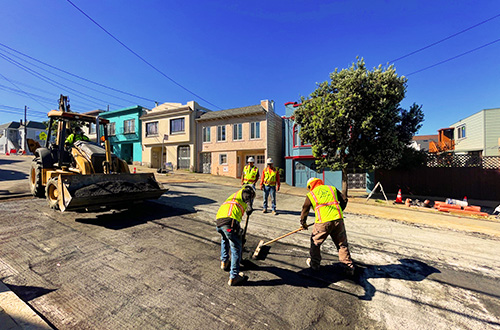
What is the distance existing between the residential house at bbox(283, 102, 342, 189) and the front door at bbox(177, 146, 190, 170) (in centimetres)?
1078

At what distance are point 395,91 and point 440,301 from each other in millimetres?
9493

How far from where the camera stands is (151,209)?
655cm

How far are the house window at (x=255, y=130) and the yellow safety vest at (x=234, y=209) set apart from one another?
603 inches

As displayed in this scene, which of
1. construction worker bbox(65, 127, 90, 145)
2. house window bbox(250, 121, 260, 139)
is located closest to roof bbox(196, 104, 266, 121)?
house window bbox(250, 121, 260, 139)

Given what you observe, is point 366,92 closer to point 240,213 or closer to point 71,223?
point 240,213

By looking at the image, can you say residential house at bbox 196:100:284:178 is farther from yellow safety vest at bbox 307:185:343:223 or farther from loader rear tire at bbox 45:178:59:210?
yellow safety vest at bbox 307:185:343:223

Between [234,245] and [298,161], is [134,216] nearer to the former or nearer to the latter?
[234,245]

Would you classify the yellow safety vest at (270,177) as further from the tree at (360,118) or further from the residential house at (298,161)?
the residential house at (298,161)

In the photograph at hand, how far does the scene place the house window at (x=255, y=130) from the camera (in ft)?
59.8

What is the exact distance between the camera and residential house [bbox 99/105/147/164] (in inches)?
945

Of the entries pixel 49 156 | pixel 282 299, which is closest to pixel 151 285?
pixel 282 299

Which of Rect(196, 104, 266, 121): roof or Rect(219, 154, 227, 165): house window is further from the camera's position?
Rect(219, 154, 227, 165): house window

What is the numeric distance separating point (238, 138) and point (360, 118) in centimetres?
1133

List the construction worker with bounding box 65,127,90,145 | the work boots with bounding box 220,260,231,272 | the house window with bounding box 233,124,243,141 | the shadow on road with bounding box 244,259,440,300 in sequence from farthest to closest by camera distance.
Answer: the house window with bounding box 233,124,243,141, the construction worker with bounding box 65,127,90,145, the work boots with bounding box 220,260,231,272, the shadow on road with bounding box 244,259,440,300
